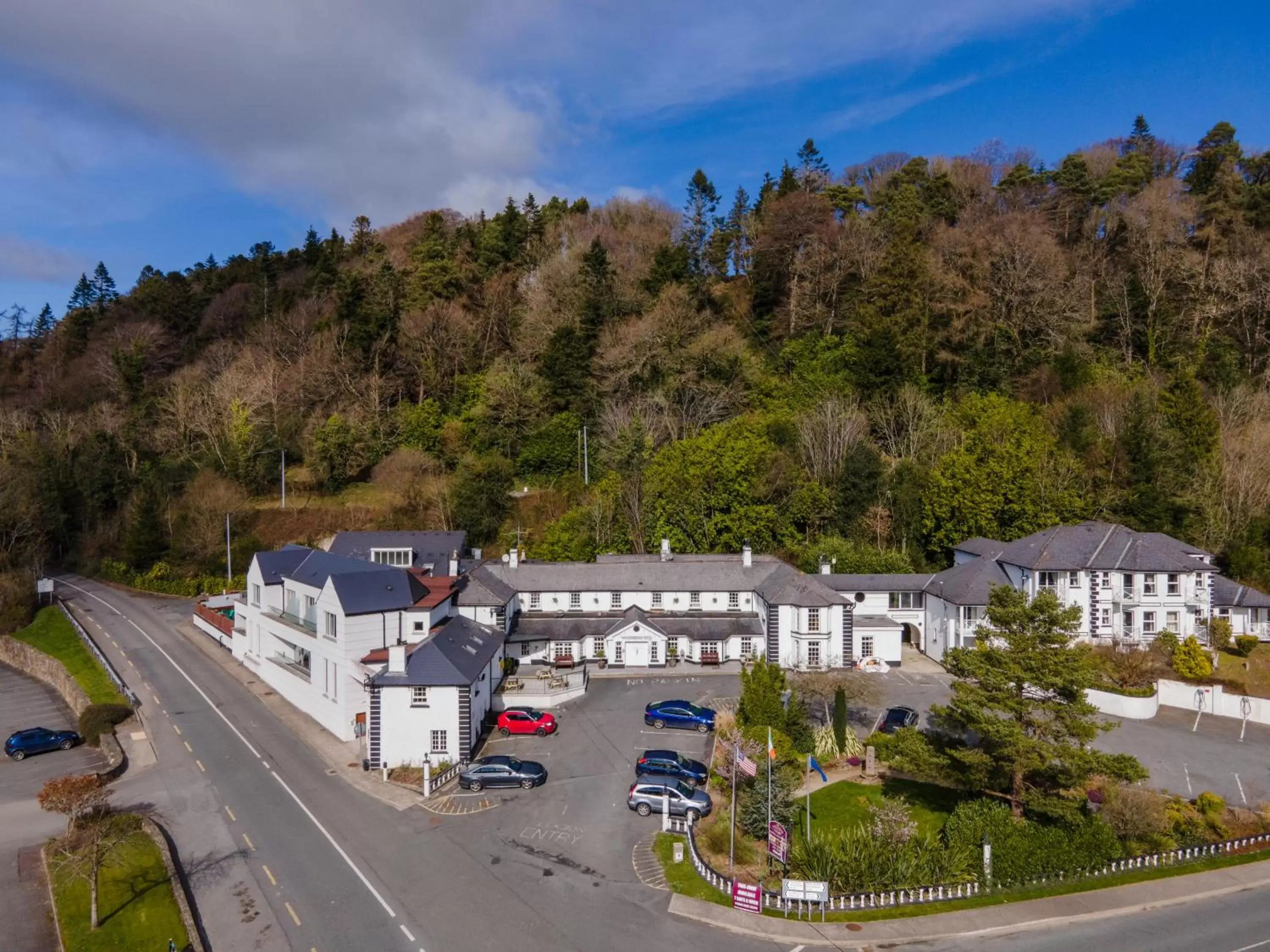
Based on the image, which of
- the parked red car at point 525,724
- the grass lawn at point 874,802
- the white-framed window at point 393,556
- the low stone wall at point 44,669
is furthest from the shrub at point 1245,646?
the low stone wall at point 44,669

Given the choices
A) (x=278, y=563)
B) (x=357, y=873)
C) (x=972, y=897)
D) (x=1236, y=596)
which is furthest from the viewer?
(x=278, y=563)

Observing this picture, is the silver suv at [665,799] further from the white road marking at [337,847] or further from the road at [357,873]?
the white road marking at [337,847]

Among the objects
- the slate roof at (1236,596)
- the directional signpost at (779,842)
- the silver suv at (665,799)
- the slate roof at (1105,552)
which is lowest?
the silver suv at (665,799)

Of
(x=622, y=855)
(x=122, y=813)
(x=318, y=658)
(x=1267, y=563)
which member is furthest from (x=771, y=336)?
(x=122, y=813)

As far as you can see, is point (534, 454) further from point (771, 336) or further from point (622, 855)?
point (622, 855)

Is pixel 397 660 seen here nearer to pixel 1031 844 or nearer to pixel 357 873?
pixel 357 873

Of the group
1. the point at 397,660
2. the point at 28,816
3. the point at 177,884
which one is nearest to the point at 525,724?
the point at 397,660
